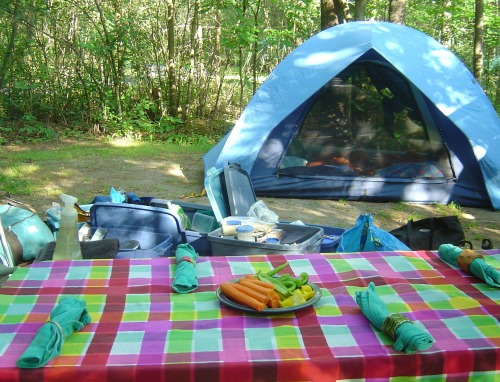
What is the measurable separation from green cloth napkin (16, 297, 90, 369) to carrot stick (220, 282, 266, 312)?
1.35 feet

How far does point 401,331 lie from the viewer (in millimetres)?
1588

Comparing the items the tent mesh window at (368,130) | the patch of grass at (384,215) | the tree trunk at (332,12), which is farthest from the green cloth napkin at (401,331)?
the tree trunk at (332,12)

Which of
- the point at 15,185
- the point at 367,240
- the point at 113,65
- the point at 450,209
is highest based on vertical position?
the point at 113,65

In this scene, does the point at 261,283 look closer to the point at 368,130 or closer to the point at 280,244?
the point at 280,244

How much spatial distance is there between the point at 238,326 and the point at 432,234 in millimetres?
2540

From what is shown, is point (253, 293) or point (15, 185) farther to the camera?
point (15, 185)

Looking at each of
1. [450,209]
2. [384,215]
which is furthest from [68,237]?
[450,209]

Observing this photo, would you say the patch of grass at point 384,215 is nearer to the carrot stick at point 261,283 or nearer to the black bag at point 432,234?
the black bag at point 432,234

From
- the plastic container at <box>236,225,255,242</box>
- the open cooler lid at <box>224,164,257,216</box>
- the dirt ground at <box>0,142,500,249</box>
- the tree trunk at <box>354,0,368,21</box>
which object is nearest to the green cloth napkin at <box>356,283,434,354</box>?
the plastic container at <box>236,225,255,242</box>

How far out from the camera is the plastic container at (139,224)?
11.1 ft

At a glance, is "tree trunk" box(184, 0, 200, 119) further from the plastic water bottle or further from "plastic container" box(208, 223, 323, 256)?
the plastic water bottle

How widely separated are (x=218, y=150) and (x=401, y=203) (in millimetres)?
2071

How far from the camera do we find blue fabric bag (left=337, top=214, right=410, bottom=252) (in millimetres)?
3281

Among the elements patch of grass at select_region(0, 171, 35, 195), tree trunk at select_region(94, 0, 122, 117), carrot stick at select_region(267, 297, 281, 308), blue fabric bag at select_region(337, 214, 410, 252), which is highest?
tree trunk at select_region(94, 0, 122, 117)
